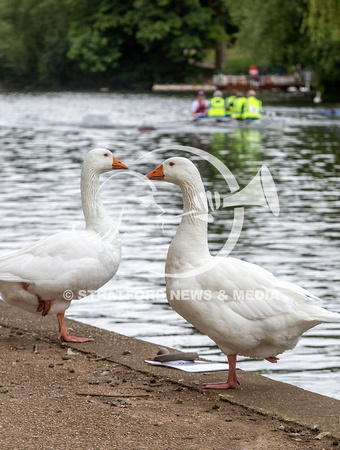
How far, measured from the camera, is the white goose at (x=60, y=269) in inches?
235

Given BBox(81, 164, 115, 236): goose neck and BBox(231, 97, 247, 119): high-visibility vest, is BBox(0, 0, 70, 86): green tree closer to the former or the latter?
BBox(231, 97, 247, 119): high-visibility vest

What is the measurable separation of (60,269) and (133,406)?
1.53 m

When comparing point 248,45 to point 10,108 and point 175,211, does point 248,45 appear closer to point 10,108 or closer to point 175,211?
point 10,108

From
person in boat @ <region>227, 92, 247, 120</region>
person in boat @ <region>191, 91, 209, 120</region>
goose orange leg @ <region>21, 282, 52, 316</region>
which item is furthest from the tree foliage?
goose orange leg @ <region>21, 282, 52, 316</region>

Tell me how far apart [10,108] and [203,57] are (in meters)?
37.0

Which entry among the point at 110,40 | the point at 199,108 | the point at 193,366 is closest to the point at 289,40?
the point at 199,108

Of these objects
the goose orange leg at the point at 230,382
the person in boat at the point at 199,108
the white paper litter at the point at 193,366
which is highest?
the goose orange leg at the point at 230,382

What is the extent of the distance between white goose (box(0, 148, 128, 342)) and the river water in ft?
5.19

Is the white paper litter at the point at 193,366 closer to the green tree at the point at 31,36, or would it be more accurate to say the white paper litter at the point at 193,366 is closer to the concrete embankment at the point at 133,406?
the concrete embankment at the point at 133,406

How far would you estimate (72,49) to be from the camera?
8144 centimetres

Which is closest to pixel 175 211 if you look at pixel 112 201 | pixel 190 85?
pixel 112 201

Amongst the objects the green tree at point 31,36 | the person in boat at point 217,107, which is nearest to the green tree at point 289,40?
the person in boat at point 217,107

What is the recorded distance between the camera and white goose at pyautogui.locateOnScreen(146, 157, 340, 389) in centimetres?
508

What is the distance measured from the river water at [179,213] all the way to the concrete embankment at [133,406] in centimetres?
146
